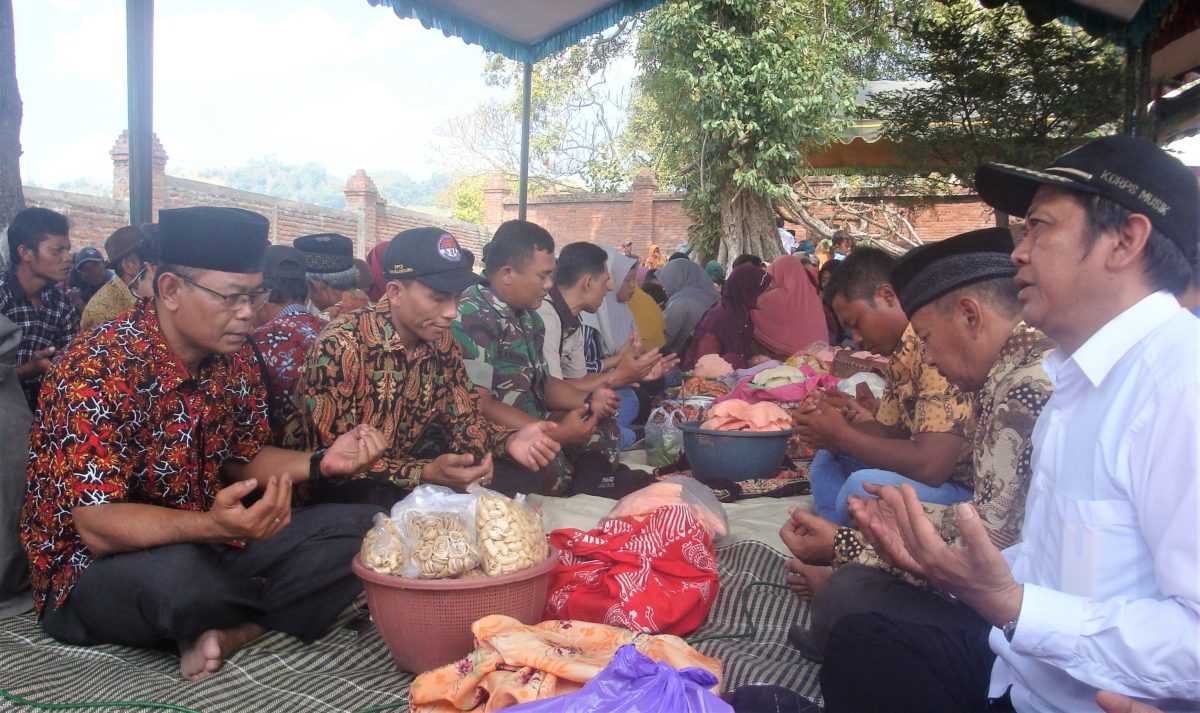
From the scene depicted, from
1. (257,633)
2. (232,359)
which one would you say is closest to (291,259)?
(232,359)

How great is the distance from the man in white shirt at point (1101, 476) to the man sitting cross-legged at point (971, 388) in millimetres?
355

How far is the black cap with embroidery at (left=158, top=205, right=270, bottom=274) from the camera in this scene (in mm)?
2705

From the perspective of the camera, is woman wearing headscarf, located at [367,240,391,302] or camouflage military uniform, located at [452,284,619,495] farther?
woman wearing headscarf, located at [367,240,391,302]

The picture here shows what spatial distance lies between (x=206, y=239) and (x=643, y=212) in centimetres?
1892

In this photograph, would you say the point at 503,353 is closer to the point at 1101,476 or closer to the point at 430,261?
the point at 430,261

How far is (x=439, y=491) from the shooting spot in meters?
2.82

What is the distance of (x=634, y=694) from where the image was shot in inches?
68.7

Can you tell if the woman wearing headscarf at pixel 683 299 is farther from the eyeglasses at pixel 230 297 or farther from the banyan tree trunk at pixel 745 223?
the eyeglasses at pixel 230 297

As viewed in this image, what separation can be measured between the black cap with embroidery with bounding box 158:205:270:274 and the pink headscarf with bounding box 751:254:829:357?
218 inches

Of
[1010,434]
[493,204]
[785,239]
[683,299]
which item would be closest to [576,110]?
[493,204]

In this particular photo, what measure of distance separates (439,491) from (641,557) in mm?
725

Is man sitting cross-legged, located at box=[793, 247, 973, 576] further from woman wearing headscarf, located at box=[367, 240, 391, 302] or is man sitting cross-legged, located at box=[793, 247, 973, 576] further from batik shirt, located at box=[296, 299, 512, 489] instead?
woman wearing headscarf, located at box=[367, 240, 391, 302]

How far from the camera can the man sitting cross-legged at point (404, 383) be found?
327 cm

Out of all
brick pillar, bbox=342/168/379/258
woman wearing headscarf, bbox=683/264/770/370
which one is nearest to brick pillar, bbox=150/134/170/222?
brick pillar, bbox=342/168/379/258
